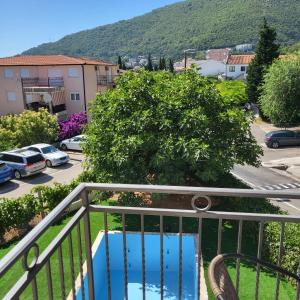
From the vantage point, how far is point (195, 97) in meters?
12.0

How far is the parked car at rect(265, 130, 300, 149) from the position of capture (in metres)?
27.9

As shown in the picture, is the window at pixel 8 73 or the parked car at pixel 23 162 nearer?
the parked car at pixel 23 162

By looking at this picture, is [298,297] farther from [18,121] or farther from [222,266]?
[18,121]

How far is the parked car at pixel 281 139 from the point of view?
27.9m

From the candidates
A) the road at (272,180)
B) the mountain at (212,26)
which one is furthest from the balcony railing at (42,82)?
the mountain at (212,26)

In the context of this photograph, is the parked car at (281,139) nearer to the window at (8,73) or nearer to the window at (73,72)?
the window at (73,72)

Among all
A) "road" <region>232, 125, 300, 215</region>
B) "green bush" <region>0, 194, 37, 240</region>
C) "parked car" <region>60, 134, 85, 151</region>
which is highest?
"green bush" <region>0, 194, 37, 240</region>

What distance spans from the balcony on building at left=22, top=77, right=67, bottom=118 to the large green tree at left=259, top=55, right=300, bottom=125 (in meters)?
18.7

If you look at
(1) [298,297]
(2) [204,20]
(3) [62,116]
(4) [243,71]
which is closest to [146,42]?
(2) [204,20]

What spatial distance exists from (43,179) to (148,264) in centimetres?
1195

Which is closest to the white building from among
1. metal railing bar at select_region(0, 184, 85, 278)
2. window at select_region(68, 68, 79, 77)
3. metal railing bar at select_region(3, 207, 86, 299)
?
window at select_region(68, 68, 79, 77)

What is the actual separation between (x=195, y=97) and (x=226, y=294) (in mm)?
10304

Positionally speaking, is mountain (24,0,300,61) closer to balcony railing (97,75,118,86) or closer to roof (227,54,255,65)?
roof (227,54,255,65)

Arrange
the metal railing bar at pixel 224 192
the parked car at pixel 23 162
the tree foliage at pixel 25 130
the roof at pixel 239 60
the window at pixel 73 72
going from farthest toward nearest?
the roof at pixel 239 60
the window at pixel 73 72
the tree foliage at pixel 25 130
the parked car at pixel 23 162
the metal railing bar at pixel 224 192
